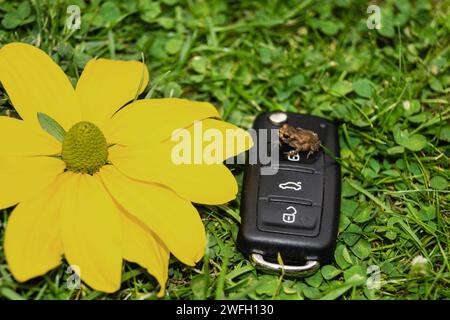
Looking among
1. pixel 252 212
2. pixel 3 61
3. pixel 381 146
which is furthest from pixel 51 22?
pixel 381 146

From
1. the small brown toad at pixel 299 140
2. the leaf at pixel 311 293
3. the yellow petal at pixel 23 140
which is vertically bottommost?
the leaf at pixel 311 293

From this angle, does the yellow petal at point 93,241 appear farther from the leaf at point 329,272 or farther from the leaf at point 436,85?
the leaf at point 436,85

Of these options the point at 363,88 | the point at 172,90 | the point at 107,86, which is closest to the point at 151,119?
the point at 107,86

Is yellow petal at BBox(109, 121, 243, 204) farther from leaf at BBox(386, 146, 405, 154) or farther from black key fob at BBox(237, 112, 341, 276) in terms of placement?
leaf at BBox(386, 146, 405, 154)

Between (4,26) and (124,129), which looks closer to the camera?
(124,129)

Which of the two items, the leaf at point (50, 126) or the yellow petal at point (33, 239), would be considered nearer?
the yellow petal at point (33, 239)

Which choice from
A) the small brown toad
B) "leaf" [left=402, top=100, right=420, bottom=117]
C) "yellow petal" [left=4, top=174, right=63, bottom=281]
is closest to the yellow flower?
"yellow petal" [left=4, top=174, right=63, bottom=281]

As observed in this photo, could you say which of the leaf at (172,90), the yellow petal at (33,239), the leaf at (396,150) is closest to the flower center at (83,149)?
the yellow petal at (33,239)

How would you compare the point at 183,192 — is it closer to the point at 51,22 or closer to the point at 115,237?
the point at 115,237
